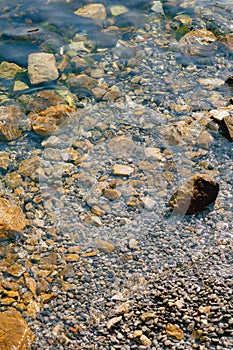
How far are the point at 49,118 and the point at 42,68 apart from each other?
1134mm

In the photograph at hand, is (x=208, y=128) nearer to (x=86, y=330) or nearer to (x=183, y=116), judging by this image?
(x=183, y=116)

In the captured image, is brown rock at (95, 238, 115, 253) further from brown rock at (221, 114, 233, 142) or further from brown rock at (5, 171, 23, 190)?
brown rock at (221, 114, 233, 142)

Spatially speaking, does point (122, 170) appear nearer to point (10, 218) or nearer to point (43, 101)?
point (10, 218)

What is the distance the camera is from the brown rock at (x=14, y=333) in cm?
380

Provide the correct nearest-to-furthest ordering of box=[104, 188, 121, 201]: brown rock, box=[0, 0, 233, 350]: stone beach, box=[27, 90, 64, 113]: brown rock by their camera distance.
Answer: box=[0, 0, 233, 350]: stone beach < box=[104, 188, 121, 201]: brown rock < box=[27, 90, 64, 113]: brown rock

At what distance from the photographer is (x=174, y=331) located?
156 inches

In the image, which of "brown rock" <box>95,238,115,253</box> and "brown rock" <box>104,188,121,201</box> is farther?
"brown rock" <box>104,188,121,201</box>

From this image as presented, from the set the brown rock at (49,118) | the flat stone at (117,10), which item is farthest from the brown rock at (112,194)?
the flat stone at (117,10)

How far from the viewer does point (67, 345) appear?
394cm

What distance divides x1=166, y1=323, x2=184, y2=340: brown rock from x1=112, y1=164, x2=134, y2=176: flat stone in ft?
6.51

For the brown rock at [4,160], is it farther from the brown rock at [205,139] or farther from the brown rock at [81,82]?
the brown rock at [205,139]

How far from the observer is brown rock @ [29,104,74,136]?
596 cm

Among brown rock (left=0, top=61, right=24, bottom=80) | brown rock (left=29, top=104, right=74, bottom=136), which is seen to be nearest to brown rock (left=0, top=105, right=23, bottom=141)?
brown rock (left=29, top=104, right=74, bottom=136)

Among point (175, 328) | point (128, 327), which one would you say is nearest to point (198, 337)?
point (175, 328)
